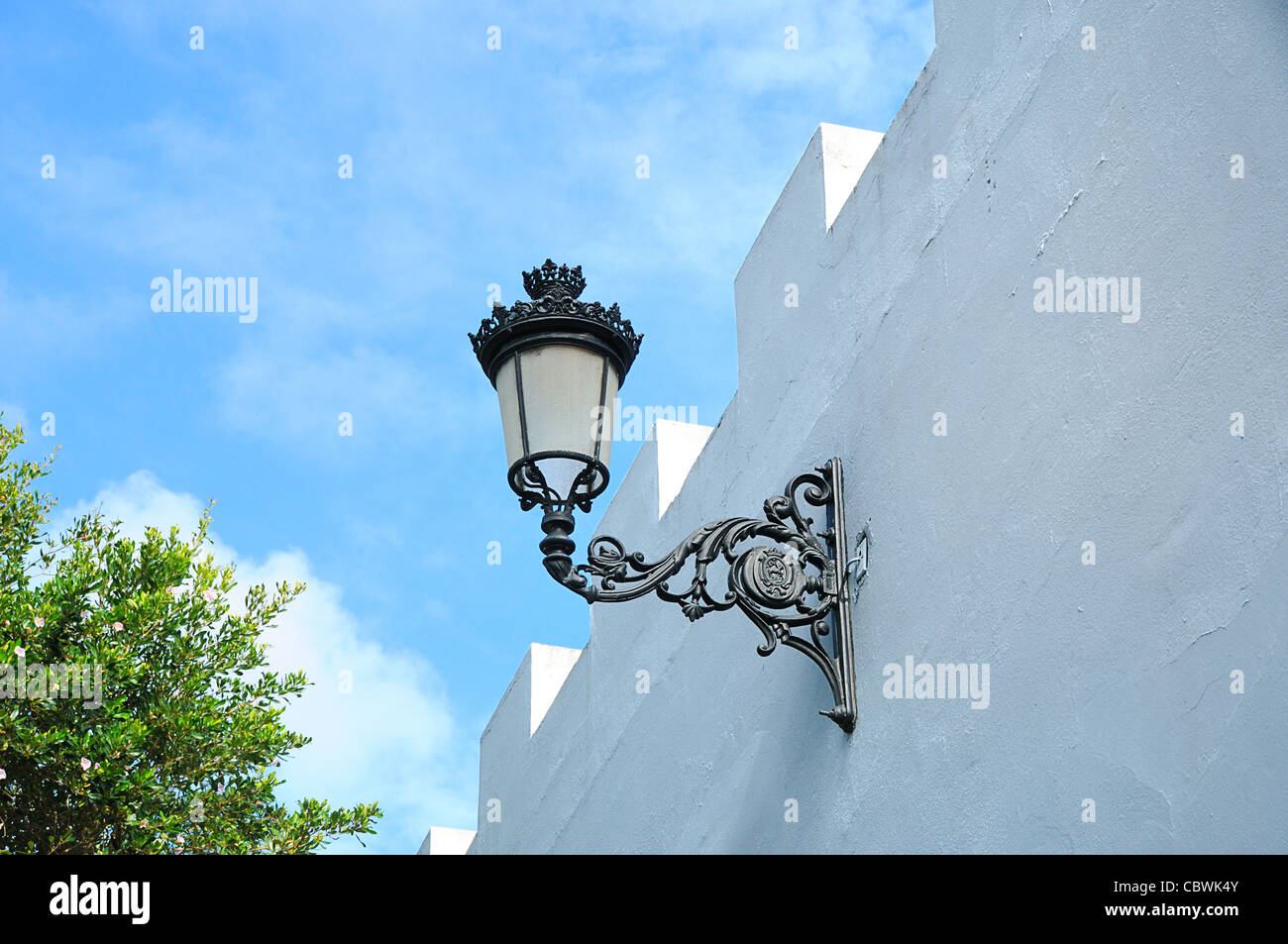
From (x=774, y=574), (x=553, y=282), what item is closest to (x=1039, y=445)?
(x=774, y=574)

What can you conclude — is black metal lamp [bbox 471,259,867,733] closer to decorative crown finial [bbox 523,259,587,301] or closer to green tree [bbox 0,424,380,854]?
decorative crown finial [bbox 523,259,587,301]

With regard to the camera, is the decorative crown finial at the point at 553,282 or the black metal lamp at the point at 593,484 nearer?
the black metal lamp at the point at 593,484

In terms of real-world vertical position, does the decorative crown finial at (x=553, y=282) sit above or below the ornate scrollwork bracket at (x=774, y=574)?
above

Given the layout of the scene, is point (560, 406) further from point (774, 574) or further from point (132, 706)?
point (132, 706)

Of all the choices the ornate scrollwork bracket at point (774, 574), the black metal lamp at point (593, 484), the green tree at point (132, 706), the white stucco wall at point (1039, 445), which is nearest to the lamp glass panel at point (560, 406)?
the black metal lamp at point (593, 484)

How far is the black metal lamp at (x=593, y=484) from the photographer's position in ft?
13.3

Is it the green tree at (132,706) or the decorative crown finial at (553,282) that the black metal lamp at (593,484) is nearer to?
the decorative crown finial at (553,282)

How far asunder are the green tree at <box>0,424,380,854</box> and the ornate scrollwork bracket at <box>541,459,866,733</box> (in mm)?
2746

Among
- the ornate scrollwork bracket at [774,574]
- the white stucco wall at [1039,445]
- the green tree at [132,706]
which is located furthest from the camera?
the green tree at [132,706]

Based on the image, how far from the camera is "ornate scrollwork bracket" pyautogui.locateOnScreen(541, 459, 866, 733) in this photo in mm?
4027

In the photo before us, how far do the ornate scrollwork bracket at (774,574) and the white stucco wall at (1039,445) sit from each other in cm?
8

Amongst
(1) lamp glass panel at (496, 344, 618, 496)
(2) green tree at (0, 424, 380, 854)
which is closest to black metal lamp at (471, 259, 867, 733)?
(1) lamp glass panel at (496, 344, 618, 496)
